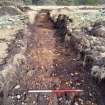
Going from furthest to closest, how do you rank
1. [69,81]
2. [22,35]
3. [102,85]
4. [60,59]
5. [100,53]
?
[22,35], [60,59], [100,53], [69,81], [102,85]

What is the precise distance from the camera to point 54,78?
10.3m

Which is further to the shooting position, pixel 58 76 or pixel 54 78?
pixel 58 76

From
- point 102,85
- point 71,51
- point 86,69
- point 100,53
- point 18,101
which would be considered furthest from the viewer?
point 71,51

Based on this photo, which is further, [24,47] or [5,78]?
[24,47]

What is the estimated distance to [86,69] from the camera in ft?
35.6

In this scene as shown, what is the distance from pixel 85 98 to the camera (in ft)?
27.9

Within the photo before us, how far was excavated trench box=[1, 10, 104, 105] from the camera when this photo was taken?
8.35 m

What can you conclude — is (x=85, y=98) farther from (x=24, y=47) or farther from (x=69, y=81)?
(x=24, y=47)

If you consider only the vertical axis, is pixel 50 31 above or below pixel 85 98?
below

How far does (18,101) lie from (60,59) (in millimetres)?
4876

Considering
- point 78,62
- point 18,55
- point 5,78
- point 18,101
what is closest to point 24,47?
point 18,55

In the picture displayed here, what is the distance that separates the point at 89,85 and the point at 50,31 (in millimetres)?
12066

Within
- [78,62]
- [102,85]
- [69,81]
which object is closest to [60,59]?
[78,62]

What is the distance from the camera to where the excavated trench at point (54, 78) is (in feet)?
27.4
